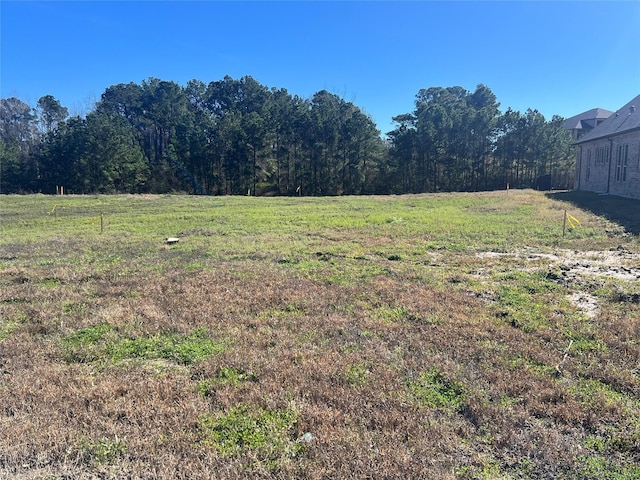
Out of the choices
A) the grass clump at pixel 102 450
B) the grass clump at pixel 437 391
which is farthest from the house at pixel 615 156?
the grass clump at pixel 102 450

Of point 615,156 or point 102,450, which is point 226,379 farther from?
point 615,156

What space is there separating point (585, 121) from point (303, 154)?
129ft

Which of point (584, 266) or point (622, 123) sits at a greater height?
point (622, 123)

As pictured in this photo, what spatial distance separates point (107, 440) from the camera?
2.95 metres

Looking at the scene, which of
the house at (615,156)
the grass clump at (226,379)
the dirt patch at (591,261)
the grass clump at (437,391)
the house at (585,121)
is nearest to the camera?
the grass clump at (437,391)

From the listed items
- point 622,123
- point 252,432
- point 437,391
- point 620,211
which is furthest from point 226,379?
point 622,123

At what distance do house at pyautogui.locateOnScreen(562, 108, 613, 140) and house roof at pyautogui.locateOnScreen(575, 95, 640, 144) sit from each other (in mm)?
30917

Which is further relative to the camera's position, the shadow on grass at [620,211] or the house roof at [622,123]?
the house roof at [622,123]

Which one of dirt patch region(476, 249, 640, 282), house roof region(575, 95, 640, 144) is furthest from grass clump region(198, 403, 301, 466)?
house roof region(575, 95, 640, 144)

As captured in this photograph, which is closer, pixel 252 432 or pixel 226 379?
pixel 252 432

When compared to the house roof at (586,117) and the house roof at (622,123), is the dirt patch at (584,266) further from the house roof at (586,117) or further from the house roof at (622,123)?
the house roof at (586,117)

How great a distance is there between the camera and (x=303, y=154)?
4984 centimetres

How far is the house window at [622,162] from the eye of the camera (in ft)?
81.6

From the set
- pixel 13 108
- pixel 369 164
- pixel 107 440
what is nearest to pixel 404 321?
pixel 107 440
